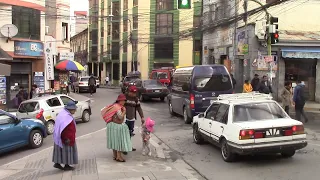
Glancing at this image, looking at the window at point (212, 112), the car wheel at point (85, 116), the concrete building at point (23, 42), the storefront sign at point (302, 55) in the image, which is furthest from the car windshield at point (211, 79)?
the concrete building at point (23, 42)

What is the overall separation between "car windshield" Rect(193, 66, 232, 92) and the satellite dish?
12.1m

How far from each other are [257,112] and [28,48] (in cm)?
1801

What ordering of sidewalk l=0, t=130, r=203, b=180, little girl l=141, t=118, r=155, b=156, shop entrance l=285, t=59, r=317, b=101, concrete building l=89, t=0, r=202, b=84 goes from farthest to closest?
concrete building l=89, t=0, r=202, b=84
shop entrance l=285, t=59, r=317, b=101
little girl l=141, t=118, r=155, b=156
sidewalk l=0, t=130, r=203, b=180

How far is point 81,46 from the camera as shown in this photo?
86.6 m

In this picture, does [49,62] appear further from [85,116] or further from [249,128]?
[249,128]

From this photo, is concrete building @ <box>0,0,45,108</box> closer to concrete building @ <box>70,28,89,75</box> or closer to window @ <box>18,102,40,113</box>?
window @ <box>18,102,40,113</box>

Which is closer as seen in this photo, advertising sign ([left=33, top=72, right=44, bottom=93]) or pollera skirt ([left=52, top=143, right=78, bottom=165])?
pollera skirt ([left=52, top=143, right=78, bottom=165])

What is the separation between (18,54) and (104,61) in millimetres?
44855

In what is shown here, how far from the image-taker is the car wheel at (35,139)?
1132cm

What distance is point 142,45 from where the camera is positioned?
5391 centimetres

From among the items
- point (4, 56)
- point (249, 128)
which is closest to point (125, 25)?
point (4, 56)

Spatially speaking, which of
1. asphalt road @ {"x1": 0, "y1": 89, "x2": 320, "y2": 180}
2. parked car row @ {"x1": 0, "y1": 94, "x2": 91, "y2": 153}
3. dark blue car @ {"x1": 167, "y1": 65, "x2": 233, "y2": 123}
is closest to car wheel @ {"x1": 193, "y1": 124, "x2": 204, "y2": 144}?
asphalt road @ {"x1": 0, "y1": 89, "x2": 320, "y2": 180}

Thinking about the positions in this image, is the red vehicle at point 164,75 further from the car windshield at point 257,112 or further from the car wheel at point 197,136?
the car windshield at point 257,112

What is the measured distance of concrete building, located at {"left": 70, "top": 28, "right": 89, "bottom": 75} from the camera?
259 ft
